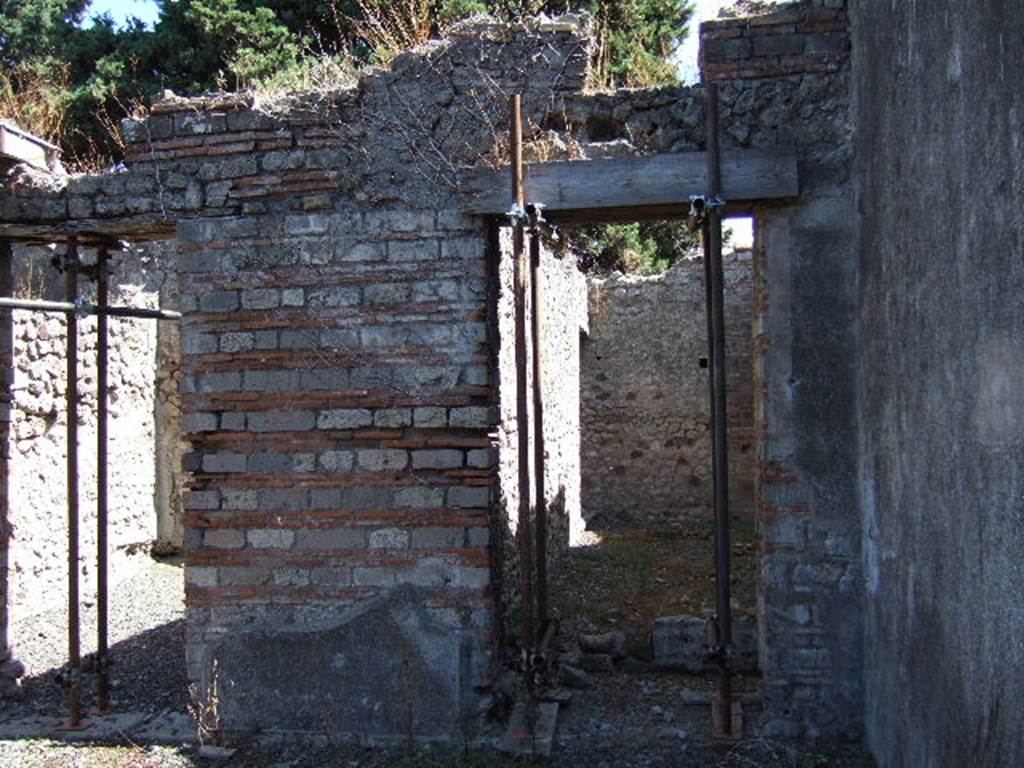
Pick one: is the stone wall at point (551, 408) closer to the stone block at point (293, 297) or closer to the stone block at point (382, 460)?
the stone block at point (382, 460)

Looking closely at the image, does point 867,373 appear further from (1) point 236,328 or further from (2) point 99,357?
(2) point 99,357

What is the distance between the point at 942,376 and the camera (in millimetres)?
3227

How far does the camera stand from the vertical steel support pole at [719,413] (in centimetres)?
470

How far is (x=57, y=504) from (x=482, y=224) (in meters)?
5.35

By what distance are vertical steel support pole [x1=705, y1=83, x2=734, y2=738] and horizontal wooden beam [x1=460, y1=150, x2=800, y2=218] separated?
4.0 inches

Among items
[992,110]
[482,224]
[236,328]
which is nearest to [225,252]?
[236,328]

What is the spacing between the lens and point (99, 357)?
564cm

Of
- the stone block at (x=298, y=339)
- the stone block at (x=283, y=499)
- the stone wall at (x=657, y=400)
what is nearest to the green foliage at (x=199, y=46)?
the stone wall at (x=657, y=400)

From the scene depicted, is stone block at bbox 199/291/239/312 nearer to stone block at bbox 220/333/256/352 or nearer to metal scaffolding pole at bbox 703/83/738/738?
stone block at bbox 220/333/256/352

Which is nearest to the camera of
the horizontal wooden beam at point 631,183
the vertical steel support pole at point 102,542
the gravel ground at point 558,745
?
the gravel ground at point 558,745

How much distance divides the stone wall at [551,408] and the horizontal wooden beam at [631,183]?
2.27ft

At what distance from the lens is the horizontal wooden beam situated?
4727 millimetres

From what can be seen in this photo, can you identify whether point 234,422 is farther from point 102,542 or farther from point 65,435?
point 65,435

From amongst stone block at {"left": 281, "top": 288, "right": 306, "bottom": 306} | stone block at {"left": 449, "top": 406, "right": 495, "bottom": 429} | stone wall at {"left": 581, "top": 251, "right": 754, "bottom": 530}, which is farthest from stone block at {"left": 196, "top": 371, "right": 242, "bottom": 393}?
stone wall at {"left": 581, "top": 251, "right": 754, "bottom": 530}
